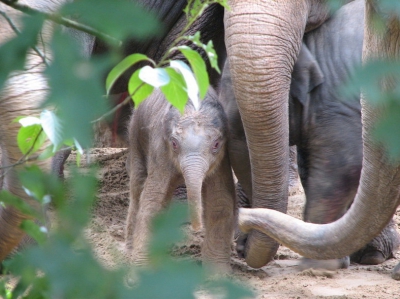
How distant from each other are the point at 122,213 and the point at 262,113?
201cm

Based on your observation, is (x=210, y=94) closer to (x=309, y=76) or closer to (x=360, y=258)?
(x=309, y=76)

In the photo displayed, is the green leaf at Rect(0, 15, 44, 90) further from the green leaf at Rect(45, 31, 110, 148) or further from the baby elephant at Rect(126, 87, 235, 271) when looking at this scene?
the baby elephant at Rect(126, 87, 235, 271)

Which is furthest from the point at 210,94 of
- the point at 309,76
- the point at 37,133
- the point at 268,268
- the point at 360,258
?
the point at 37,133

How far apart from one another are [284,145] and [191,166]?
16.5 inches

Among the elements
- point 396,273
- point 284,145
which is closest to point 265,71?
point 284,145

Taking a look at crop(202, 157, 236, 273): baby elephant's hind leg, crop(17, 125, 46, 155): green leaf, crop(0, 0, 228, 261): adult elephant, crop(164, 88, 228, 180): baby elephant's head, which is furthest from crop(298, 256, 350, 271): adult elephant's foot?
crop(17, 125, 46, 155): green leaf

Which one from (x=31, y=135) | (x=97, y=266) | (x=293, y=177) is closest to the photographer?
(x=97, y=266)

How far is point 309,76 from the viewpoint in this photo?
3.83 m

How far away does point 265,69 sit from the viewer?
3.13 metres

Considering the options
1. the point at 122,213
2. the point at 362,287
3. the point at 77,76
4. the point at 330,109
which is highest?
the point at 330,109

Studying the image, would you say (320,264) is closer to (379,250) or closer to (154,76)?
(379,250)

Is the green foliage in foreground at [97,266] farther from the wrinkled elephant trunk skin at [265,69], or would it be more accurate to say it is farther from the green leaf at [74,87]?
the wrinkled elephant trunk skin at [265,69]

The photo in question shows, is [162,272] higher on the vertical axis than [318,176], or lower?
lower

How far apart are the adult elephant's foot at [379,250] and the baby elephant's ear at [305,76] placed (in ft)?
2.70
